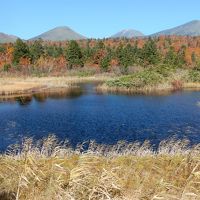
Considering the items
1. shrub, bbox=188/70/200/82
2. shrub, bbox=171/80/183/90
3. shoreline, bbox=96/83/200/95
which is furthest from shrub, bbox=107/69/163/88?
shrub, bbox=188/70/200/82

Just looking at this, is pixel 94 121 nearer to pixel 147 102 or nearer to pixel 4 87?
pixel 147 102

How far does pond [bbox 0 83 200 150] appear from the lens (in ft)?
108

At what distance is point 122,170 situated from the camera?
13.2 metres

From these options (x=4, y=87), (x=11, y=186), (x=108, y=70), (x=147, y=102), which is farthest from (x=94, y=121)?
(x=108, y=70)

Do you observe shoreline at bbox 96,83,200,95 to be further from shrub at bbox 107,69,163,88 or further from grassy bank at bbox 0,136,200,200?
grassy bank at bbox 0,136,200,200

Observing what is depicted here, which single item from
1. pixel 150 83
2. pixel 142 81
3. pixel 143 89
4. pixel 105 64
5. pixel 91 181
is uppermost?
pixel 105 64

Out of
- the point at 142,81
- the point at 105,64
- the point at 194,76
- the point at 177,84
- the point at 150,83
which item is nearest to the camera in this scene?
the point at 150,83

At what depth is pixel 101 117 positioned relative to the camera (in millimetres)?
42469

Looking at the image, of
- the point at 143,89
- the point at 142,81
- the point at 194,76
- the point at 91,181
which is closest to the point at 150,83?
the point at 142,81

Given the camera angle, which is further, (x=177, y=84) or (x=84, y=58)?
(x=84, y=58)

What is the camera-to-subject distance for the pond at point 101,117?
3306 cm

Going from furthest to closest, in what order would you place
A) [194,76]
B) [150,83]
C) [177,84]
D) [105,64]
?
[105,64] < [194,76] < [177,84] < [150,83]

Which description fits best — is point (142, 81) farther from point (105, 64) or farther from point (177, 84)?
point (105, 64)

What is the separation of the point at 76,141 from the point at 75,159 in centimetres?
1619
